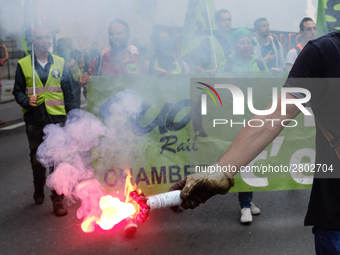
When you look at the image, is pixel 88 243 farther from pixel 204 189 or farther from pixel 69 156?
pixel 204 189

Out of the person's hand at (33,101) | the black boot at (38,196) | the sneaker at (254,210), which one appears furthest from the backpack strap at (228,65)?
the black boot at (38,196)

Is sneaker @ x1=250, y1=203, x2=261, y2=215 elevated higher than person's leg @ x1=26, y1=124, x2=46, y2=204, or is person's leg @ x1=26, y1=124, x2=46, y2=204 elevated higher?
person's leg @ x1=26, y1=124, x2=46, y2=204

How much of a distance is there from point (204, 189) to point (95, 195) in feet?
6.62

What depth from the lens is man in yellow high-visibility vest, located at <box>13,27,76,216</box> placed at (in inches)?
162

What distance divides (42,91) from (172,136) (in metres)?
1.48

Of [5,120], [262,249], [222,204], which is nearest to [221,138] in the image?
[222,204]

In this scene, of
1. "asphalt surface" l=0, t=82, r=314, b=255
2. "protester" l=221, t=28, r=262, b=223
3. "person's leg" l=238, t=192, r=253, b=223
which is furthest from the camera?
"protester" l=221, t=28, r=262, b=223

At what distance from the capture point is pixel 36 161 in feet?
14.1

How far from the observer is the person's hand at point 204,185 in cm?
159

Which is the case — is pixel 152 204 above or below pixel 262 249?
above

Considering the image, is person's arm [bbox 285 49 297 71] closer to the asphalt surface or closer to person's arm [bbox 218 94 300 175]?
the asphalt surface

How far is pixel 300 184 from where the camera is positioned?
4.05 meters

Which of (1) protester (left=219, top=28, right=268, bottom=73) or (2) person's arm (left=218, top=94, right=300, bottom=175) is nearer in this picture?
(2) person's arm (left=218, top=94, right=300, bottom=175)

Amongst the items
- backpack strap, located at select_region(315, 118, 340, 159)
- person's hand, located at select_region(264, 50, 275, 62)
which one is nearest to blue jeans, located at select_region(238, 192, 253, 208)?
backpack strap, located at select_region(315, 118, 340, 159)
